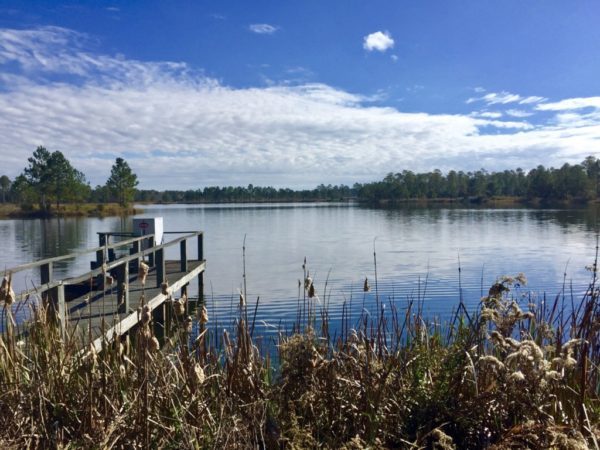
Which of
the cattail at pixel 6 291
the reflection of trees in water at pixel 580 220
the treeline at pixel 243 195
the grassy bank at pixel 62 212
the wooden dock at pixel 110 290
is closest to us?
the cattail at pixel 6 291

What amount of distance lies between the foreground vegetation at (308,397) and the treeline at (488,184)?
109 m

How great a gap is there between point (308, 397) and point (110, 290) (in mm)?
7413

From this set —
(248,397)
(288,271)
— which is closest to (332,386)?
(248,397)

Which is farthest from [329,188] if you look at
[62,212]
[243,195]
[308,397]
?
[308,397]

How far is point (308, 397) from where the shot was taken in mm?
3059

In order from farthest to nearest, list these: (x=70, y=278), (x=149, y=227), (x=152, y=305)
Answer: (x=149, y=227), (x=152, y=305), (x=70, y=278)

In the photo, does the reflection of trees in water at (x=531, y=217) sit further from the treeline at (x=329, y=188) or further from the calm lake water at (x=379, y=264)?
the treeline at (x=329, y=188)

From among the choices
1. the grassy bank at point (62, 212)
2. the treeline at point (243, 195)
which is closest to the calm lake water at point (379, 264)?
the grassy bank at point (62, 212)

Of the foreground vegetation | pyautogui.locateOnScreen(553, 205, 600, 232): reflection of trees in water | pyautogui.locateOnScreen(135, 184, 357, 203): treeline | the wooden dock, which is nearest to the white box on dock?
the wooden dock

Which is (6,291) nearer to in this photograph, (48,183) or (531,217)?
(531,217)

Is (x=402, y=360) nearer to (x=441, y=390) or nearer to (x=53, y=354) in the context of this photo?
(x=441, y=390)

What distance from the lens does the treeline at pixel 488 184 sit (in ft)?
332

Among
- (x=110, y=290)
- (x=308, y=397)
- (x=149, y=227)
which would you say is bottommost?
(x=110, y=290)

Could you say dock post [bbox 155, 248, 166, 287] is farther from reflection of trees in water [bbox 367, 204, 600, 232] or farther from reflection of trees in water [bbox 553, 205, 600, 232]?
reflection of trees in water [bbox 367, 204, 600, 232]
